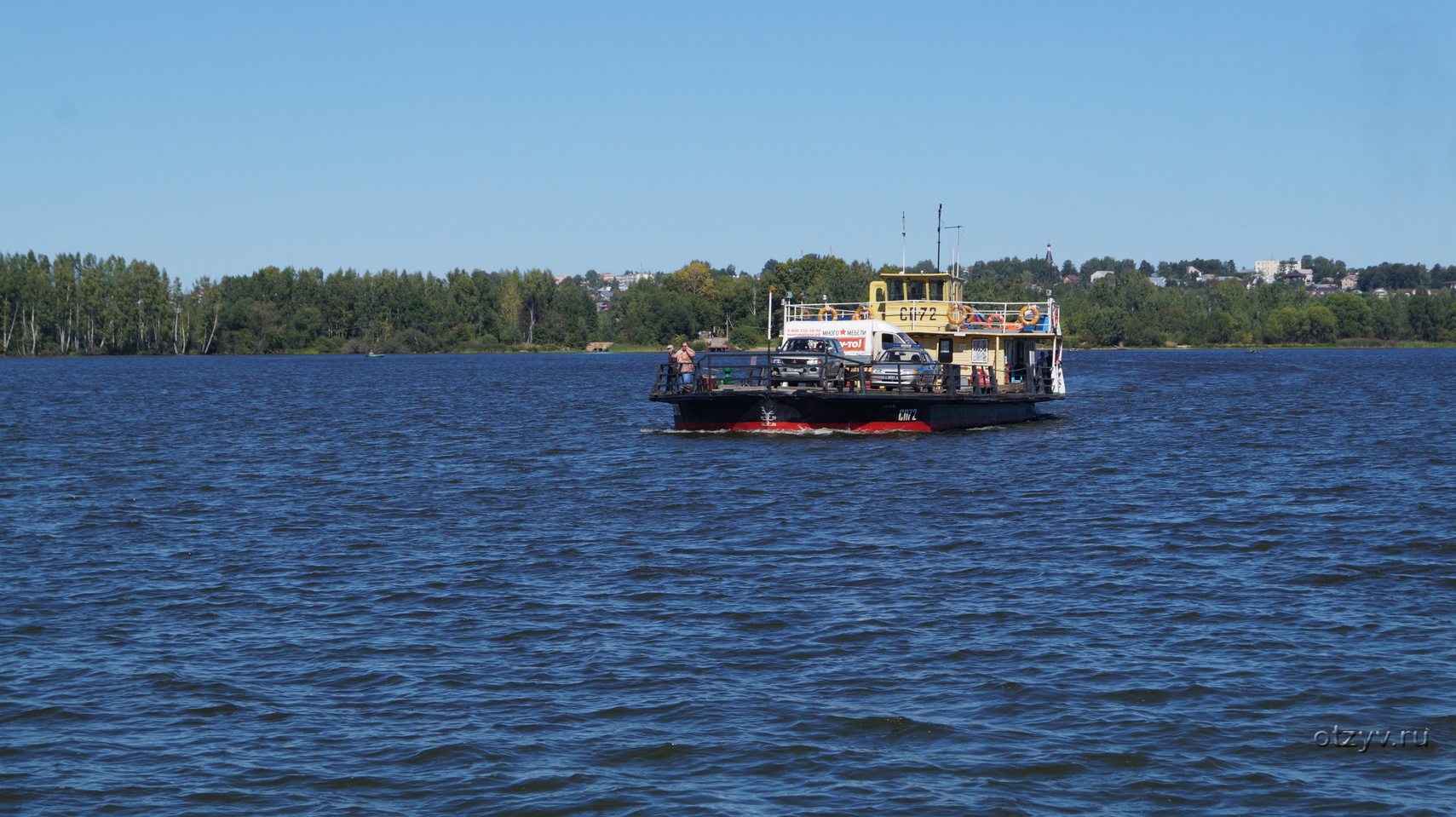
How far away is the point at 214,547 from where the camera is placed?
2041 centimetres

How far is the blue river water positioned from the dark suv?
4103 millimetres

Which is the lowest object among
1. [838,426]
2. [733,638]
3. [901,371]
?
[733,638]

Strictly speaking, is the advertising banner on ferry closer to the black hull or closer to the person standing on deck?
the black hull

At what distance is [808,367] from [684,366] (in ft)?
12.1

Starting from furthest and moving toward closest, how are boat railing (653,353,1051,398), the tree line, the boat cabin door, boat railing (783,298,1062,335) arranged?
the tree line, the boat cabin door, boat railing (783,298,1062,335), boat railing (653,353,1051,398)

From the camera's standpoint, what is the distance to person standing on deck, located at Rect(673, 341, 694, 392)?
122 ft

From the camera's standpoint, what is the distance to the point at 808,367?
35312 millimetres

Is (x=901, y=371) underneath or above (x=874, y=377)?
above

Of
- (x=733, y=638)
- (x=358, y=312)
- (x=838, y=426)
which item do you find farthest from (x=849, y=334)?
(x=358, y=312)

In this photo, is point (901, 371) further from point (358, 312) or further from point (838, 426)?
point (358, 312)

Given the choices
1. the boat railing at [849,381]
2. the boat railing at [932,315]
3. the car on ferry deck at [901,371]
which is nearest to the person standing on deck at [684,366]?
the boat railing at [849,381]

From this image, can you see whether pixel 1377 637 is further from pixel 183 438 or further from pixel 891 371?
pixel 183 438

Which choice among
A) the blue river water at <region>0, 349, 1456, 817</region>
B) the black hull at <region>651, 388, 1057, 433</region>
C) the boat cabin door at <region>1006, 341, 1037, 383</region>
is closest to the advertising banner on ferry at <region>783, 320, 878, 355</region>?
the black hull at <region>651, 388, 1057, 433</region>

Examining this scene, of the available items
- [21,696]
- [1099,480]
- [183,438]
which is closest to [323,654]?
[21,696]
